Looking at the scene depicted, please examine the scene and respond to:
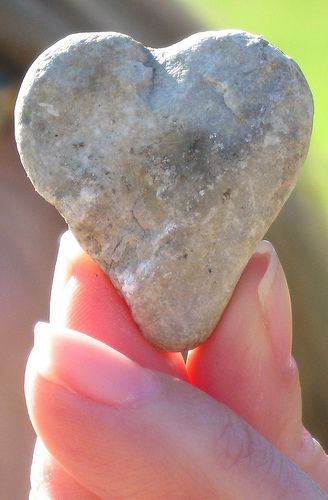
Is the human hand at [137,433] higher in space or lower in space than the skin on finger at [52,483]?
higher

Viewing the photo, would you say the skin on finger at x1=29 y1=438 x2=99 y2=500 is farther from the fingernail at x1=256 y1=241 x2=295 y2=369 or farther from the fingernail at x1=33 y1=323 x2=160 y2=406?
the fingernail at x1=256 y1=241 x2=295 y2=369

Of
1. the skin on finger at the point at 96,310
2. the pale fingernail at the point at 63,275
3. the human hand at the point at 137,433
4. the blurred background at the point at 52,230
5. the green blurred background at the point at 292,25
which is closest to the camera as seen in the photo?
the human hand at the point at 137,433

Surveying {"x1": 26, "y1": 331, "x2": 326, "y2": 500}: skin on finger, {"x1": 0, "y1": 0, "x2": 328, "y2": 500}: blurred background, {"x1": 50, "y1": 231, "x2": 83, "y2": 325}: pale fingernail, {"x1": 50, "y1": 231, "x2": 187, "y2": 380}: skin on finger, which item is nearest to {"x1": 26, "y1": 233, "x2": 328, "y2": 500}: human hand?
{"x1": 26, "y1": 331, "x2": 326, "y2": 500}: skin on finger

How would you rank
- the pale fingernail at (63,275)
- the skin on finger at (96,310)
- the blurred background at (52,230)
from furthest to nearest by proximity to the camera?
the blurred background at (52,230), the pale fingernail at (63,275), the skin on finger at (96,310)

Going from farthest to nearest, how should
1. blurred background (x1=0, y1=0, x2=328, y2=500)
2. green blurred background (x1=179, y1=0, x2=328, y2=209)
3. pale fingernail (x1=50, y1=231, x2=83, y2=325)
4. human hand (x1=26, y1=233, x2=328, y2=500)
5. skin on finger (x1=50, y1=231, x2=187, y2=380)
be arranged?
green blurred background (x1=179, y1=0, x2=328, y2=209), blurred background (x1=0, y1=0, x2=328, y2=500), pale fingernail (x1=50, y1=231, x2=83, y2=325), skin on finger (x1=50, y1=231, x2=187, y2=380), human hand (x1=26, y1=233, x2=328, y2=500)

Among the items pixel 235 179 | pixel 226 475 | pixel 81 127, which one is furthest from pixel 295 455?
pixel 81 127

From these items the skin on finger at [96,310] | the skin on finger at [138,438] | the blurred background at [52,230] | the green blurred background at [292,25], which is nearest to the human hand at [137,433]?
the skin on finger at [138,438]

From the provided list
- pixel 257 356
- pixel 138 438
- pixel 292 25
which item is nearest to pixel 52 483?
pixel 138 438

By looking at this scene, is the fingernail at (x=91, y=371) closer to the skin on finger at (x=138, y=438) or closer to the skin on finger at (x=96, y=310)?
the skin on finger at (x=138, y=438)

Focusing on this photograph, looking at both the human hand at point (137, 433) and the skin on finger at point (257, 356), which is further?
the skin on finger at point (257, 356)
